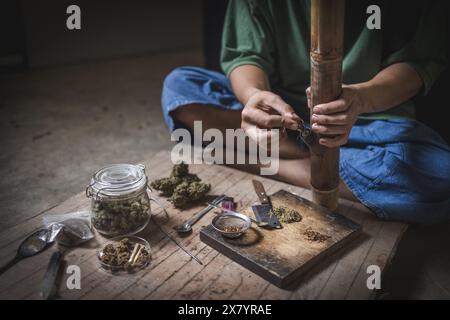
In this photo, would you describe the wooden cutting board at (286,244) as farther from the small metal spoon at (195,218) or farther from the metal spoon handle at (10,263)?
the metal spoon handle at (10,263)

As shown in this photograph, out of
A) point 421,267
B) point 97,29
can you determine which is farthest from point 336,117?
point 97,29

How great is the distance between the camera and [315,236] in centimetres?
164

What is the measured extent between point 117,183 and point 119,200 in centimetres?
7

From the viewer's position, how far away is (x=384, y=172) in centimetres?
188

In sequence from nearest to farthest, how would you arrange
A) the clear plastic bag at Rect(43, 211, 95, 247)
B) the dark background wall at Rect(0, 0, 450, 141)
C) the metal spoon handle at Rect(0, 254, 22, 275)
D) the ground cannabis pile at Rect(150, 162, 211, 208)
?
the metal spoon handle at Rect(0, 254, 22, 275), the clear plastic bag at Rect(43, 211, 95, 247), the ground cannabis pile at Rect(150, 162, 211, 208), the dark background wall at Rect(0, 0, 450, 141)

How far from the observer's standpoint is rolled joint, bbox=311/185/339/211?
6.00ft

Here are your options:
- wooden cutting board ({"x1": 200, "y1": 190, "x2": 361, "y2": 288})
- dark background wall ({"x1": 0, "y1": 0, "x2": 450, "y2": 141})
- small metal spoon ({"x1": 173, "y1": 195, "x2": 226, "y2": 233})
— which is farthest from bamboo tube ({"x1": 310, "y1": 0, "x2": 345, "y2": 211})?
dark background wall ({"x1": 0, "y1": 0, "x2": 450, "y2": 141})

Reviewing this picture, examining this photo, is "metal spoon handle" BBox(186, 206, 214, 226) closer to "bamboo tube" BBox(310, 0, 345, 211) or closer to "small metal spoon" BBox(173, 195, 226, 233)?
"small metal spoon" BBox(173, 195, 226, 233)

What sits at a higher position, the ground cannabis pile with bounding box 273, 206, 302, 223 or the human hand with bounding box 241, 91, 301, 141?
the human hand with bounding box 241, 91, 301, 141

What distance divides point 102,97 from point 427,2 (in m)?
2.62

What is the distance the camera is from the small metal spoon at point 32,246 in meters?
1.58

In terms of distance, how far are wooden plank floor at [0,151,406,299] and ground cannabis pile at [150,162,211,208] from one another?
9cm

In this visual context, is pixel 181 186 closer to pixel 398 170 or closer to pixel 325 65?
pixel 325 65

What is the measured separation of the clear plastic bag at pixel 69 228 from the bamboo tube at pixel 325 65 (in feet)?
2.89
